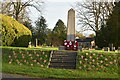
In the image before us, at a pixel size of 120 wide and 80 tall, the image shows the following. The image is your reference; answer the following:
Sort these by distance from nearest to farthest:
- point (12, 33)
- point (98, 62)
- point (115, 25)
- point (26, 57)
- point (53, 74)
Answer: point (53, 74) → point (98, 62) → point (26, 57) → point (12, 33) → point (115, 25)

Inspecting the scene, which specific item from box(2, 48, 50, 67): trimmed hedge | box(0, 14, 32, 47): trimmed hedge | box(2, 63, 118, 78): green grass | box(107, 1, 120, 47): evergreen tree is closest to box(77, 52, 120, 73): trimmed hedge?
box(2, 63, 118, 78): green grass

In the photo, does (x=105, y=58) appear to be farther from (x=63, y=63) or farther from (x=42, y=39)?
(x=42, y=39)

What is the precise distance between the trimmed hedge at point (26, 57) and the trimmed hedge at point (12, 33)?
3.43 m

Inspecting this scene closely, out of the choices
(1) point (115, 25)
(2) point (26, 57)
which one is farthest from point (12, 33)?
(1) point (115, 25)

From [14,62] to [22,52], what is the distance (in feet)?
4.96

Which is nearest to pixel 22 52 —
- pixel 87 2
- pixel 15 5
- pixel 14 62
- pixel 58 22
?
pixel 14 62

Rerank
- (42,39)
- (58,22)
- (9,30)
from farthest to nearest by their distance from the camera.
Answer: (58,22) < (42,39) < (9,30)

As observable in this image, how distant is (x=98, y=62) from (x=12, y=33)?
9.61 m

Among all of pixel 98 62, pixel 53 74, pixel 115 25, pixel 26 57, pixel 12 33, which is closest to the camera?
pixel 53 74

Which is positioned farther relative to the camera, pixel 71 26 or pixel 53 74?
pixel 71 26

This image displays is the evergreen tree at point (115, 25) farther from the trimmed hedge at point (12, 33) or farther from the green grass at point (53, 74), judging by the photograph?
the trimmed hedge at point (12, 33)

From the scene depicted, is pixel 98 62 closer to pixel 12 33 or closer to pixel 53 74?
pixel 53 74

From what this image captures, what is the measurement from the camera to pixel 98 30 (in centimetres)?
3186

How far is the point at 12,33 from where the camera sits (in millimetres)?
17078
